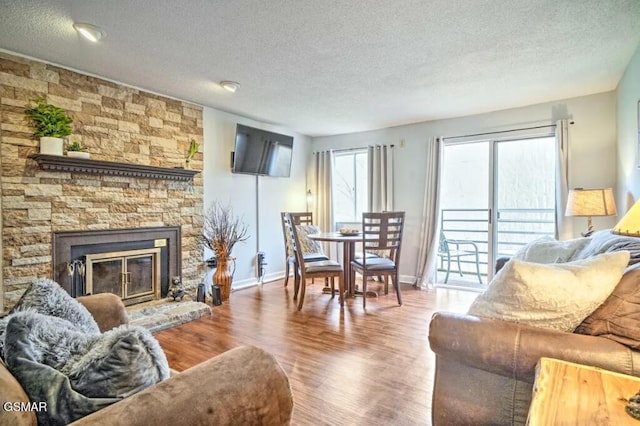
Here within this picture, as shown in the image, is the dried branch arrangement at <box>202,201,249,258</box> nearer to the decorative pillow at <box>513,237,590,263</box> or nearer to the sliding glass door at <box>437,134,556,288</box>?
the sliding glass door at <box>437,134,556,288</box>

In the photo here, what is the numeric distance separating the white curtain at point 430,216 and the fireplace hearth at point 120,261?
3.22 metres

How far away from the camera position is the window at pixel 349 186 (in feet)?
18.2

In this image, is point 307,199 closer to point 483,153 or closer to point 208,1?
point 483,153

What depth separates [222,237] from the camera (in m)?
4.10

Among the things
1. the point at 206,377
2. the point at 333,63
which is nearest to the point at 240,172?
the point at 333,63

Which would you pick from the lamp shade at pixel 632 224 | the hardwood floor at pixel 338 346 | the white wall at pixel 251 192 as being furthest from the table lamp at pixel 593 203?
the white wall at pixel 251 192

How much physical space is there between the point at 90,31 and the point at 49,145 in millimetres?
1090

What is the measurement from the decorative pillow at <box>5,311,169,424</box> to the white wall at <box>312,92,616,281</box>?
4.43 m

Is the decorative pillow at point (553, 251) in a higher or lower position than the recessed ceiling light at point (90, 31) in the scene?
lower

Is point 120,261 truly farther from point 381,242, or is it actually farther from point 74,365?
point 74,365

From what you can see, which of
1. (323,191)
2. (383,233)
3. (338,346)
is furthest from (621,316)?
(323,191)

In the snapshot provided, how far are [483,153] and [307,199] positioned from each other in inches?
112

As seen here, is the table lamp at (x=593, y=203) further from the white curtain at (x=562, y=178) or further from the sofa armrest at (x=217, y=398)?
the sofa armrest at (x=217, y=398)

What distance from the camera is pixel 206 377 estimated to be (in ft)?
2.90
